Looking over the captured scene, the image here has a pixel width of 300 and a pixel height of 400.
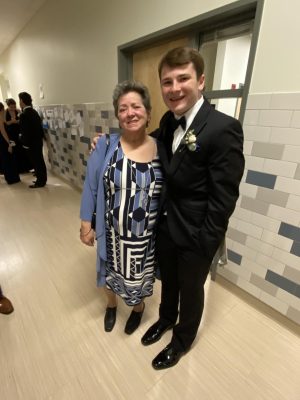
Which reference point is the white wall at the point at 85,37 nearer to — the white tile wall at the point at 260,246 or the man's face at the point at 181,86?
the man's face at the point at 181,86

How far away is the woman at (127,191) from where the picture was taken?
953 mm

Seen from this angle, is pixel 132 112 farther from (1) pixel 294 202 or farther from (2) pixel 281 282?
(2) pixel 281 282

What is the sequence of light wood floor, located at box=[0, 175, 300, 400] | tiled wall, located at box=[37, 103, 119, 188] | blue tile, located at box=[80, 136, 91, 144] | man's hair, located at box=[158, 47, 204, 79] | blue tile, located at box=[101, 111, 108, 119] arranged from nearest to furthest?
man's hair, located at box=[158, 47, 204, 79]
light wood floor, located at box=[0, 175, 300, 400]
blue tile, located at box=[101, 111, 108, 119]
tiled wall, located at box=[37, 103, 119, 188]
blue tile, located at box=[80, 136, 91, 144]

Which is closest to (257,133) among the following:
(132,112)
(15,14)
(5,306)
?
(132,112)

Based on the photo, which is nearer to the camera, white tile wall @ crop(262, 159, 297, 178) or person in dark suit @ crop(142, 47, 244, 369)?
person in dark suit @ crop(142, 47, 244, 369)

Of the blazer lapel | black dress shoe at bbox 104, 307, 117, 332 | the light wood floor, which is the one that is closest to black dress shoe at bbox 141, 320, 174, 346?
the light wood floor

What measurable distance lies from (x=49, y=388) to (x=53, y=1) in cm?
418

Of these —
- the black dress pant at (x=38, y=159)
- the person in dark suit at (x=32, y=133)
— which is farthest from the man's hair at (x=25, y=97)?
the black dress pant at (x=38, y=159)

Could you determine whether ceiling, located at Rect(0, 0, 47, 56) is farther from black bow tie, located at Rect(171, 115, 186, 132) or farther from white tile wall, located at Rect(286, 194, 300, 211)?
white tile wall, located at Rect(286, 194, 300, 211)

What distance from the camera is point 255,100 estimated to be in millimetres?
1278

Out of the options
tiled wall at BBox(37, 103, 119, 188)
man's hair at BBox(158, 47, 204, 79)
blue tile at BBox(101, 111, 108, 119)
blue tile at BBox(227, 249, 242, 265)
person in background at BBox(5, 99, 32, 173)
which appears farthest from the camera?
person in background at BBox(5, 99, 32, 173)

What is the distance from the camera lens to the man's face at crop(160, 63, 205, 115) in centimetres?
77

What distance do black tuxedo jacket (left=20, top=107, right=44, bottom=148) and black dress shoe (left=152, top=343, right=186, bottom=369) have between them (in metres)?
3.50

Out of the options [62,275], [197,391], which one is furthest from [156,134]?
[62,275]
